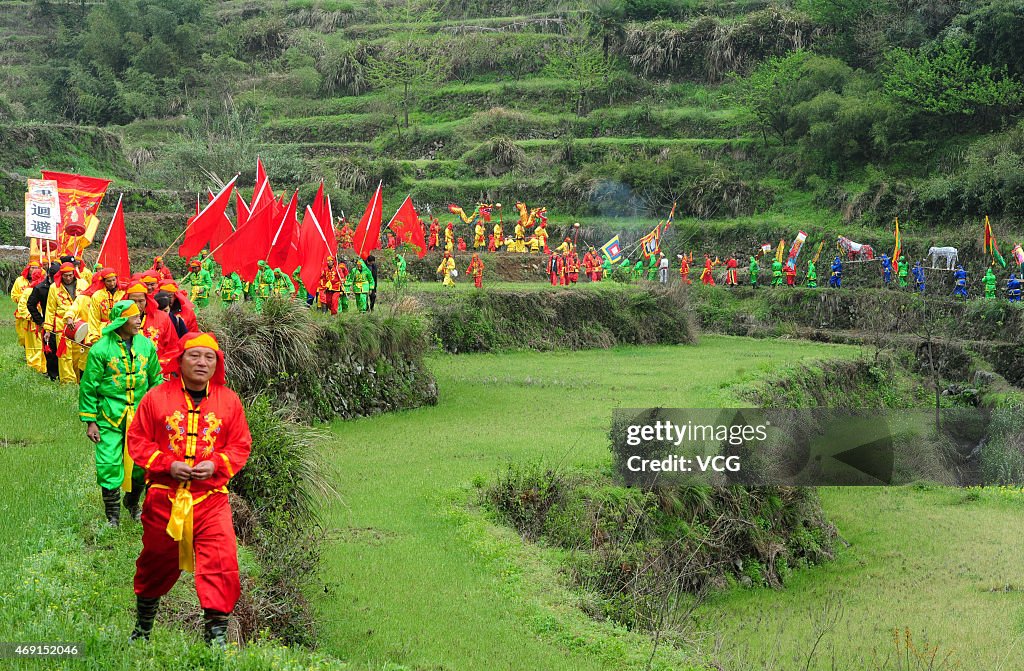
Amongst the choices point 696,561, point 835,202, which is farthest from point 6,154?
point 696,561

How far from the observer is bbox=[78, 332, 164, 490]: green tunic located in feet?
23.7

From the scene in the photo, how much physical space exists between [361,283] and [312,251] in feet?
8.91

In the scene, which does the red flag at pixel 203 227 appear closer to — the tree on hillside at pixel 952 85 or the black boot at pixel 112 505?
the black boot at pixel 112 505

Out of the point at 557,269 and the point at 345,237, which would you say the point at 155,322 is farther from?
the point at 557,269

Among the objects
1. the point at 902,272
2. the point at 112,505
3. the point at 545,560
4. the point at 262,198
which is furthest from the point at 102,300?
the point at 902,272

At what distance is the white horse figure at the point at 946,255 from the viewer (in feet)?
110

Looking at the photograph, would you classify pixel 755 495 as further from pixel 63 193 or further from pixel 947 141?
pixel 947 141

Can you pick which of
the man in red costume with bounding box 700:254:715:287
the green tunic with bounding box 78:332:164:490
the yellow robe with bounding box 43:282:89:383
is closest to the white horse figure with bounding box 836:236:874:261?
the man in red costume with bounding box 700:254:715:287

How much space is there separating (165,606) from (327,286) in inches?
526

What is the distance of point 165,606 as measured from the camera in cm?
657

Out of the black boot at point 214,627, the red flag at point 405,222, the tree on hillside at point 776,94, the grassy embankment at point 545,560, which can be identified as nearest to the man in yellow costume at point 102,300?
the grassy embankment at point 545,560

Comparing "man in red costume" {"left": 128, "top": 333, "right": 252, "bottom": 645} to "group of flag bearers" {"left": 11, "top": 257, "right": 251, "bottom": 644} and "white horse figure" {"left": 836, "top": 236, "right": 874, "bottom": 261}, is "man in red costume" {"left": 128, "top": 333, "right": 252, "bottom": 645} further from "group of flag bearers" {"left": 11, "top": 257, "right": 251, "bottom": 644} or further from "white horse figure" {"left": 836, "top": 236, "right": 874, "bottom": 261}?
"white horse figure" {"left": 836, "top": 236, "right": 874, "bottom": 261}

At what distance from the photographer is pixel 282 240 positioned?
1708 cm

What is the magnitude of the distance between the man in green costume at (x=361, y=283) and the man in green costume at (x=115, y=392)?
12287 mm
